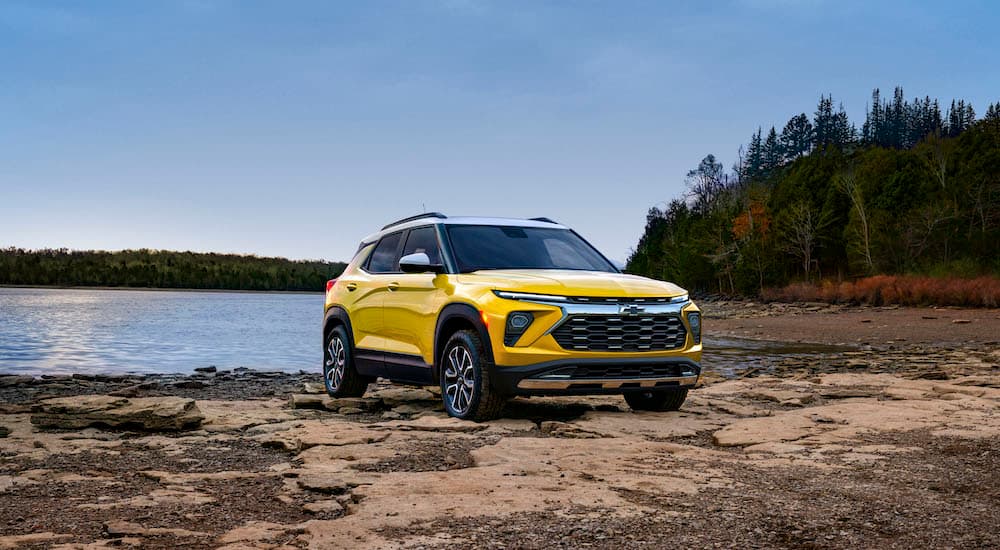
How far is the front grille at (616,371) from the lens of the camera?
8.92 meters

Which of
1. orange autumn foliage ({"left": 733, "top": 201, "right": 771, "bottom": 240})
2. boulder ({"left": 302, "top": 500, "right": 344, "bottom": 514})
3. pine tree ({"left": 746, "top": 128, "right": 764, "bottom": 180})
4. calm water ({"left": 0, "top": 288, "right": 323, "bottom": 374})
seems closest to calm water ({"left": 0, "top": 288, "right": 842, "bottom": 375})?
calm water ({"left": 0, "top": 288, "right": 323, "bottom": 374})

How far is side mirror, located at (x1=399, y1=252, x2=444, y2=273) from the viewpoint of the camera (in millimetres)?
9651

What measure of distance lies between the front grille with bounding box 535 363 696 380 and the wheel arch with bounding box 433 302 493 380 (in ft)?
2.02

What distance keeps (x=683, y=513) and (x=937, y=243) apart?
7193 cm

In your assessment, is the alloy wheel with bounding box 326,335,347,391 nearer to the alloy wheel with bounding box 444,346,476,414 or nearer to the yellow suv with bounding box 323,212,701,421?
the yellow suv with bounding box 323,212,701,421

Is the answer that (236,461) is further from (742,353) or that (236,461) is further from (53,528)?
(742,353)

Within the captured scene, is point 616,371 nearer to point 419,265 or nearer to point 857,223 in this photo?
point 419,265

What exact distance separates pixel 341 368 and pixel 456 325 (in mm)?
2700

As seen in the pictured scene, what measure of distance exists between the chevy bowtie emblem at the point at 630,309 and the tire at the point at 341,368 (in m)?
3.73

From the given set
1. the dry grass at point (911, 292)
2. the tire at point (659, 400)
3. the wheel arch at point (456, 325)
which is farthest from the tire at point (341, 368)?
the dry grass at point (911, 292)

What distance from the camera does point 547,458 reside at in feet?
23.1

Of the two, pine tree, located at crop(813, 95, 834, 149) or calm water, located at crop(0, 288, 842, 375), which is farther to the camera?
pine tree, located at crop(813, 95, 834, 149)

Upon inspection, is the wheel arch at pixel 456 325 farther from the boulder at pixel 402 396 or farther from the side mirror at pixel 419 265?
the boulder at pixel 402 396

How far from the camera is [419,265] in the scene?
9680 mm
